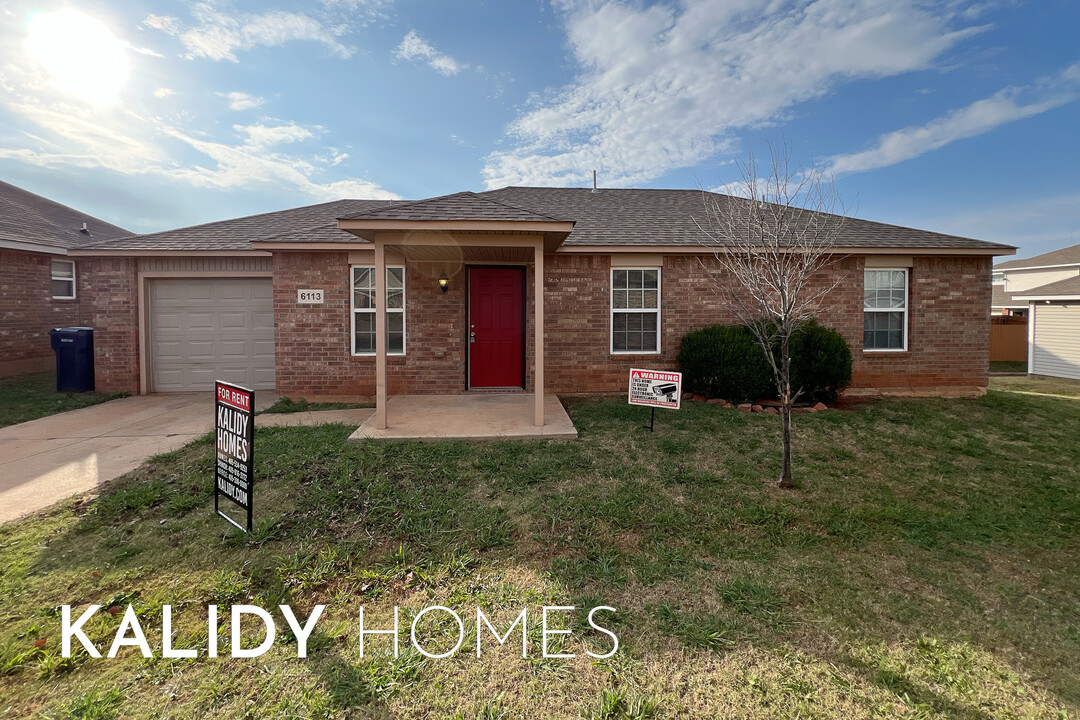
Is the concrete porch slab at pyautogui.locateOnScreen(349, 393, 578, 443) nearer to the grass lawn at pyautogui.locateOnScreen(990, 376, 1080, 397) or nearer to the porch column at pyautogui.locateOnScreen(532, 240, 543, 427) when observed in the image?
the porch column at pyautogui.locateOnScreen(532, 240, 543, 427)

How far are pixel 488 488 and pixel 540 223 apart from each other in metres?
3.34

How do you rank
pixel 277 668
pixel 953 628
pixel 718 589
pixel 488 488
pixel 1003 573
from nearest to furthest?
pixel 277 668
pixel 953 628
pixel 718 589
pixel 1003 573
pixel 488 488

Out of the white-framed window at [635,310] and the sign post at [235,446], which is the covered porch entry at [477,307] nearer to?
the white-framed window at [635,310]

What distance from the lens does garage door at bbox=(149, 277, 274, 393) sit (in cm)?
930

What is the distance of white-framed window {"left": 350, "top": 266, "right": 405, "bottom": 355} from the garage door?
2.35 m

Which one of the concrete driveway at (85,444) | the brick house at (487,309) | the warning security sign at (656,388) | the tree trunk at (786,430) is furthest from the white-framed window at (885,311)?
the concrete driveway at (85,444)

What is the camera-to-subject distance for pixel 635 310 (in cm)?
877

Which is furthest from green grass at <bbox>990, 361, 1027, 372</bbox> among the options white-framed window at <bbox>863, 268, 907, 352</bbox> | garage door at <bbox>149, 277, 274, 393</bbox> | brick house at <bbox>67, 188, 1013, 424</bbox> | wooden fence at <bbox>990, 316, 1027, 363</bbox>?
garage door at <bbox>149, 277, 274, 393</bbox>

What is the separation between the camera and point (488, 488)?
14.9 feet

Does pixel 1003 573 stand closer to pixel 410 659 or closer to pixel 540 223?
pixel 410 659

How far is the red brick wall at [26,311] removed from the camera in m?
10.6

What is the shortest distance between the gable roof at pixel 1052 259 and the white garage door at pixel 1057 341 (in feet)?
37.1

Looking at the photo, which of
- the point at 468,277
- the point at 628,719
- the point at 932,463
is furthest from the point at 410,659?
the point at 468,277

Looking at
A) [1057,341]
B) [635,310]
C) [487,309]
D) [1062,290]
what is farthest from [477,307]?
[1062,290]
